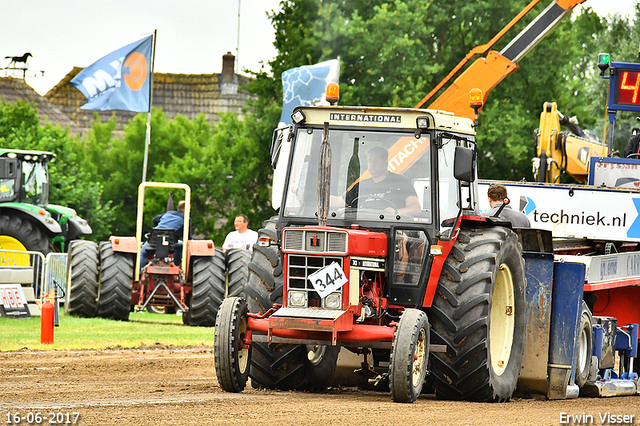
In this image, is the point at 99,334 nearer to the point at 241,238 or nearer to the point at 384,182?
the point at 241,238

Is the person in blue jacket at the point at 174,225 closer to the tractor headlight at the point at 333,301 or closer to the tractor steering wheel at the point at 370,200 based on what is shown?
the tractor steering wheel at the point at 370,200

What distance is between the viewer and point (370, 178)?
8.39 m

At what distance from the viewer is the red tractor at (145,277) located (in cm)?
1638

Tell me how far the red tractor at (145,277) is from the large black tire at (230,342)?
8395 millimetres

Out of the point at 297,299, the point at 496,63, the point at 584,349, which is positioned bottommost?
the point at 584,349

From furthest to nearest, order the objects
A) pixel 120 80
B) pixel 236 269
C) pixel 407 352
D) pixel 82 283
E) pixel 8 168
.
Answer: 1. pixel 120 80
2. pixel 8 168
3. pixel 236 269
4. pixel 82 283
5. pixel 407 352

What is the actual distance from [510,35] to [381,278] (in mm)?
22633

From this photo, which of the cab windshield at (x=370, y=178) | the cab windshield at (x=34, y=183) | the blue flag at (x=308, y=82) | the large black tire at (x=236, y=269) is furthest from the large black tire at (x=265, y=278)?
the blue flag at (x=308, y=82)

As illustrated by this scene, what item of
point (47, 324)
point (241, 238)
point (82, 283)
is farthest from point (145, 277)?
point (47, 324)

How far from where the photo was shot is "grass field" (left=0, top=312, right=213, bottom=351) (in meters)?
13.0

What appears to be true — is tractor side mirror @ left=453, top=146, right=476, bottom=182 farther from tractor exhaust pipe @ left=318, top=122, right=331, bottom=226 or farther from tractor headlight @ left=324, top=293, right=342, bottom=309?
tractor headlight @ left=324, top=293, right=342, bottom=309

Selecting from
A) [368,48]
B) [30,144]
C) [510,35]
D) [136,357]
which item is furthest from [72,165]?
[136,357]

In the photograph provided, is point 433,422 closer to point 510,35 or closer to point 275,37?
point 510,35

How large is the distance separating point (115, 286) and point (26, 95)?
3102cm
